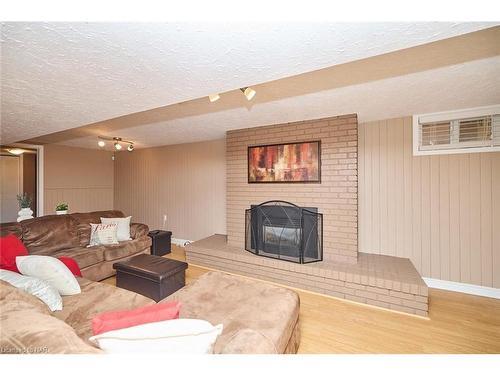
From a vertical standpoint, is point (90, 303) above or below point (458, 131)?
below

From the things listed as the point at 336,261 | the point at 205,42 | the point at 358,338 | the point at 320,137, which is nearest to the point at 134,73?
the point at 205,42

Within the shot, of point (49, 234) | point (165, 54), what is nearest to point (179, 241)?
point (49, 234)

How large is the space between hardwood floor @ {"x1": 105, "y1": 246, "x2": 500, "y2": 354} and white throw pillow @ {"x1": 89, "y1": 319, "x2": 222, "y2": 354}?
1.25 m

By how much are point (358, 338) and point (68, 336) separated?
2.06m

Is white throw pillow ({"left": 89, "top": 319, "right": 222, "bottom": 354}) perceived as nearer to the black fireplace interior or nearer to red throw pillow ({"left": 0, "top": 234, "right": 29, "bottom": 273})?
red throw pillow ({"left": 0, "top": 234, "right": 29, "bottom": 273})

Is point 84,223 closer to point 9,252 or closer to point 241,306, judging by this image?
point 9,252

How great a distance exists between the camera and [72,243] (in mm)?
3029

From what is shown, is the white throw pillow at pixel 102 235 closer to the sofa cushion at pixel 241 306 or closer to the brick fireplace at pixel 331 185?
the sofa cushion at pixel 241 306

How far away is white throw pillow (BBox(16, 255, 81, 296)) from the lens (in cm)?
158

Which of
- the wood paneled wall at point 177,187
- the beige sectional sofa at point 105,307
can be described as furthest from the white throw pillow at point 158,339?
Result: the wood paneled wall at point 177,187

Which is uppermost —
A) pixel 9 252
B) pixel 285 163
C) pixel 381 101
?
pixel 381 101

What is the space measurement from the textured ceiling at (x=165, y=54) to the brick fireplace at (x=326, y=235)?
5.77 feet

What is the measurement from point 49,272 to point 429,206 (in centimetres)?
410

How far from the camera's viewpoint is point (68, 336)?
77 cm
